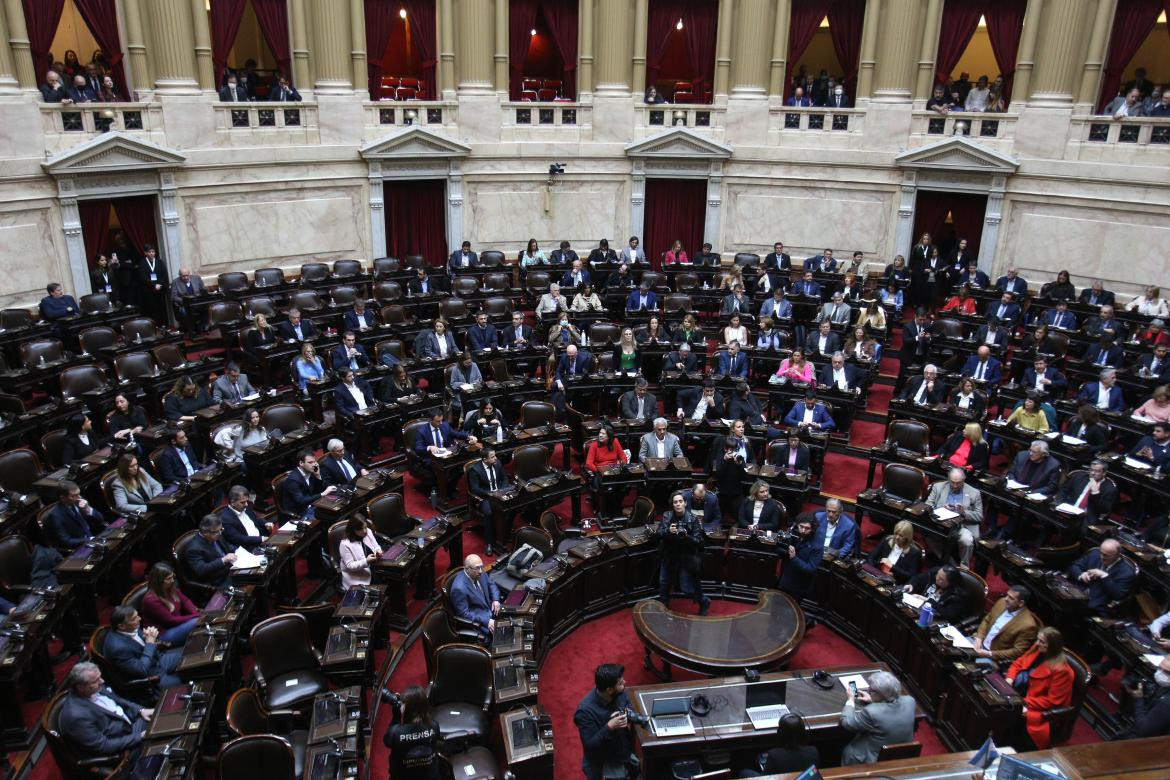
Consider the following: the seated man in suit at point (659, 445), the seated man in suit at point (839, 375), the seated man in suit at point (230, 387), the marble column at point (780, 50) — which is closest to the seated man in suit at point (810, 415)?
the seated man in suit at point (839, 375)

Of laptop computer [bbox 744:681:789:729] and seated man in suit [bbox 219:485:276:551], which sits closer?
laptop computer [bbox 744:681:789:729]

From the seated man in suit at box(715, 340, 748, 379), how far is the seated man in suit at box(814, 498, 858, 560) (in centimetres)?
507

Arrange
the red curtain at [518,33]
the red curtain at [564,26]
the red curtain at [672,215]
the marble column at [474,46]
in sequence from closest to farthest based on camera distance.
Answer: the marble column at [474,46]
the red curtain at [518,33]
the red curtain at [564,26]
the red curtain at [672,215]

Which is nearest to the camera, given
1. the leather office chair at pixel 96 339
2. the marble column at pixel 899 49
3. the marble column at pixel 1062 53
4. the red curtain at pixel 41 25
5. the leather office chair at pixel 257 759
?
the leather office chair at pixel 257 759

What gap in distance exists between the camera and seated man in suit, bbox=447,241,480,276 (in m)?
20.7

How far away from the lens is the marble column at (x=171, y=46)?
18078mm

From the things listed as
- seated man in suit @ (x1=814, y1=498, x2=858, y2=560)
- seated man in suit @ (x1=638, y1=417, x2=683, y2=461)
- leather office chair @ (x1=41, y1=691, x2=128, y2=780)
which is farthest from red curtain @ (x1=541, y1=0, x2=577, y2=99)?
leather office chair @ (x1=41, y1=691, x2=128, y2=780)

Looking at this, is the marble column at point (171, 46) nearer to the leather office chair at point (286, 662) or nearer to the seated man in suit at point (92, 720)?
the leather office chair at point (286, 662)

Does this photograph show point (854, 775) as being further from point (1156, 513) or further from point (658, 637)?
point (1156, 513)

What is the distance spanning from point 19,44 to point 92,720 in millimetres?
14430

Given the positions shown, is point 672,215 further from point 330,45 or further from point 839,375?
point 839,375

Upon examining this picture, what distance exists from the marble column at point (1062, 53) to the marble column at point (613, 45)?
962 cm

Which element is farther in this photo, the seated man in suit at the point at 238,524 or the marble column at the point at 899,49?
the marble column at the point at 899,49

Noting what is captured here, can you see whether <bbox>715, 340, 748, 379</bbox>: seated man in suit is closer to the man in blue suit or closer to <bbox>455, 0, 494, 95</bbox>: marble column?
the man in blue suit
